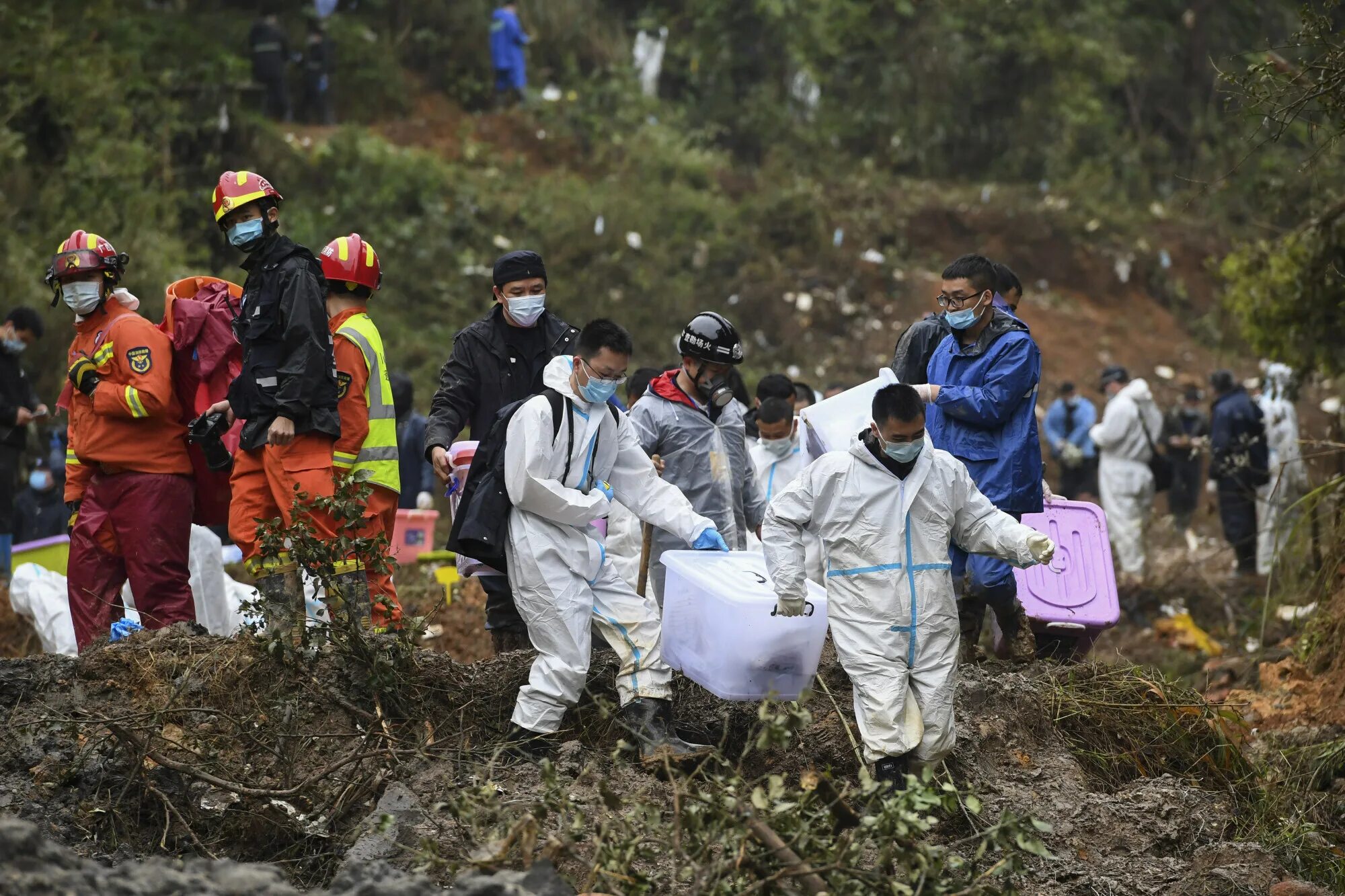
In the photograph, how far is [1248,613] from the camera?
1156 cm

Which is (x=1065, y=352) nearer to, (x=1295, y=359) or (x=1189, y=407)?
(x=1189, y=407)

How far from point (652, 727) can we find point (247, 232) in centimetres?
253

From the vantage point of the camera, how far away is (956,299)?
6.46 metres

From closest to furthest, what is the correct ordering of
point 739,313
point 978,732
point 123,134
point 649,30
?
point 978,732 → point 123,134 → point 739,313 → point 649,30

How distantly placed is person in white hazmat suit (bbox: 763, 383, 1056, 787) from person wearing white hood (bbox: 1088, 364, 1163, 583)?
7.96 meters

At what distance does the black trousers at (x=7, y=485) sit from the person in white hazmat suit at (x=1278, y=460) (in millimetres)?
8079

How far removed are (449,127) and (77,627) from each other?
15.7 m

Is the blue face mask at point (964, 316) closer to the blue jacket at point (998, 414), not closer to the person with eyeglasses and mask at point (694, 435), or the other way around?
the blue jacket at point (998, 414)

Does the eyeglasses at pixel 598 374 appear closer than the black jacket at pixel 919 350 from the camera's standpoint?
Yes

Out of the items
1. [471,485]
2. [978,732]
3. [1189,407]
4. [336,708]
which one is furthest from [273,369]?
[1189,407]

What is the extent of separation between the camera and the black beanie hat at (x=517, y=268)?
657 centimetres

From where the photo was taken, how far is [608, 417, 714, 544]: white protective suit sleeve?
5.91 metres

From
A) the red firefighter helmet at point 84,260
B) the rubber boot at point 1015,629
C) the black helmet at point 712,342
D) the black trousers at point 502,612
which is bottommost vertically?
the rubber boot at point 1015,629

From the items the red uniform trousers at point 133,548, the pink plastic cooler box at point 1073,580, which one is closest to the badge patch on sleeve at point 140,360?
the red uniform trousers at point 133,548
